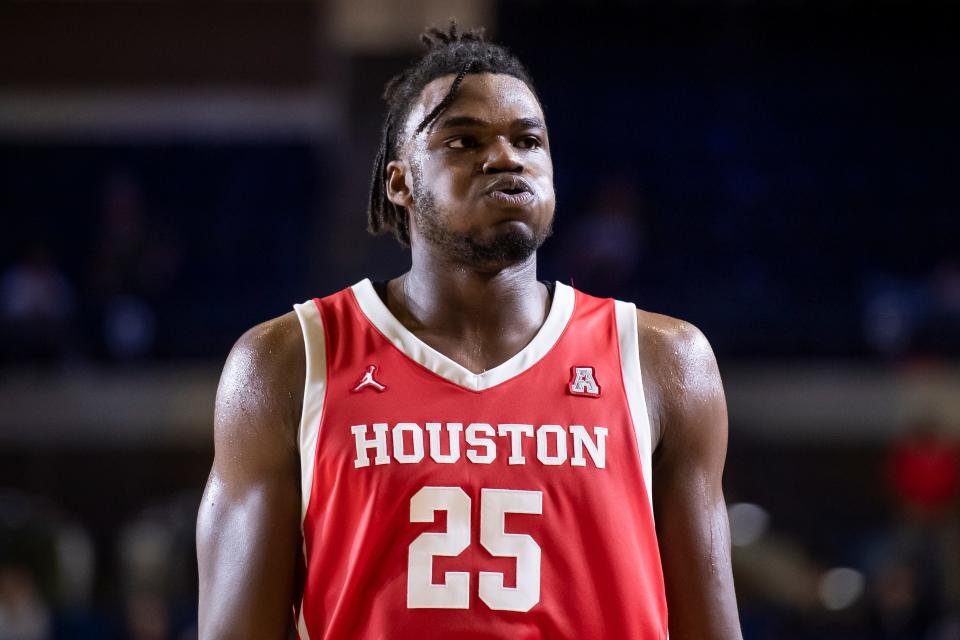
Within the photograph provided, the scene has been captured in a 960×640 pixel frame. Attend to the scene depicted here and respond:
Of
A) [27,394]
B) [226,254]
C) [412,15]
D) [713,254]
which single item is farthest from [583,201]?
[27,394]

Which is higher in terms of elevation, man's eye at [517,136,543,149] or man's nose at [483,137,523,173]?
man's eye at [517,136,543,149]

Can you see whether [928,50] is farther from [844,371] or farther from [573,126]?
[844,371]

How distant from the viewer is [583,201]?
10297 millimetres

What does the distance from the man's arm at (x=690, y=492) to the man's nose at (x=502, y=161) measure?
1.41ft

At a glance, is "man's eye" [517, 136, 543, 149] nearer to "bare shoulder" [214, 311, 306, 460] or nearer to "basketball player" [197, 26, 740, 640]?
"basketball player" [197, 26, 740, 640]

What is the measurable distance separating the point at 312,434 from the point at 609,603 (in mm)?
599

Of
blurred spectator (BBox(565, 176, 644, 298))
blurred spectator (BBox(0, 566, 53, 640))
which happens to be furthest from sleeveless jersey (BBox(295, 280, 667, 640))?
blurred spectator (BBox(565, 176, 644, 298))

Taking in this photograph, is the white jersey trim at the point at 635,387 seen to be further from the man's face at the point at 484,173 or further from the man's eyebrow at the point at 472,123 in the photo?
the man's eyebrow at the point at 472,123

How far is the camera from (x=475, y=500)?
221cm

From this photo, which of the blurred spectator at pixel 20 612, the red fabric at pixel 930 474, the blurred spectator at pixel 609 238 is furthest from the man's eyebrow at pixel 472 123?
the blurred spectator at pixel 609 238

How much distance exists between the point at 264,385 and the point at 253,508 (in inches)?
8.9

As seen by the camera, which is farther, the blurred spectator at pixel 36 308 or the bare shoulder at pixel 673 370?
the blurred spectator at pixel 36 308

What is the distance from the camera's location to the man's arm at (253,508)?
2229 millimetres

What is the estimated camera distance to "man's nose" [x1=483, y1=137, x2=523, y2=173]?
90.5 inches
